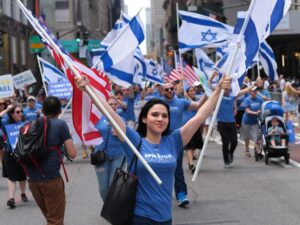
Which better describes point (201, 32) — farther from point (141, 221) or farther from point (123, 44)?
point (141, 221)

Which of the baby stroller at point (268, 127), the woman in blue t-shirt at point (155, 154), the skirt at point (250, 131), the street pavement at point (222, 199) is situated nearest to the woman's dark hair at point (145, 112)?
the woman in blue t-shirt at point (155, 154)

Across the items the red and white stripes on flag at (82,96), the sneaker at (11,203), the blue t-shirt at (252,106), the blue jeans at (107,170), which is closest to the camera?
the red and white stripes on flag at (82,96)

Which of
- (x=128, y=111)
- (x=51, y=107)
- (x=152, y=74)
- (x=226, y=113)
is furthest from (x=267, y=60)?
(x=51, y=107)

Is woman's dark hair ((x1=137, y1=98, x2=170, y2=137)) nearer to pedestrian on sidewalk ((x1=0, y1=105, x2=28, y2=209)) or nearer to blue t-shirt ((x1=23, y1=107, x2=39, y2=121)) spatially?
pedestrian on sidewalk ((x1=0, y1=105, x2=28, y2=209))

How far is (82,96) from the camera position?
17.5 feet

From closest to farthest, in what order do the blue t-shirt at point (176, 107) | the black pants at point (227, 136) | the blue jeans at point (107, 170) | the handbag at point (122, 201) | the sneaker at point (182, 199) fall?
the handbag at point (122, 201) → the blue jeans at point (107, 170) → the sneaker at point (182, 199) → the blue t-shirt at point (176, 107) → the black pants at point (227, 136)

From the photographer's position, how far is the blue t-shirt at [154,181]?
400cm

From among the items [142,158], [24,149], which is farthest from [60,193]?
[142,158]

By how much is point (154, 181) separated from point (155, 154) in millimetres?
195

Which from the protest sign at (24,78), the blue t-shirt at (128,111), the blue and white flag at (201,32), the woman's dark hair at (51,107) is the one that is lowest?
the blue t-shirt at (128,111)

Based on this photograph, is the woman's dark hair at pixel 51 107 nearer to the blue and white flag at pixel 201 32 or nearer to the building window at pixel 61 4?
the blue and white flag at pixel 201 32

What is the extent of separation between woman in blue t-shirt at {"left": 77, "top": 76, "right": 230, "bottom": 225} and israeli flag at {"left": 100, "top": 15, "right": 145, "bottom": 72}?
4952 mm

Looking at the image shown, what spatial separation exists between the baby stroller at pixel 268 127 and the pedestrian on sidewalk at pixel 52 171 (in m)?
6.67

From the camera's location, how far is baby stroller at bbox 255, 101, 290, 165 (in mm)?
11447
